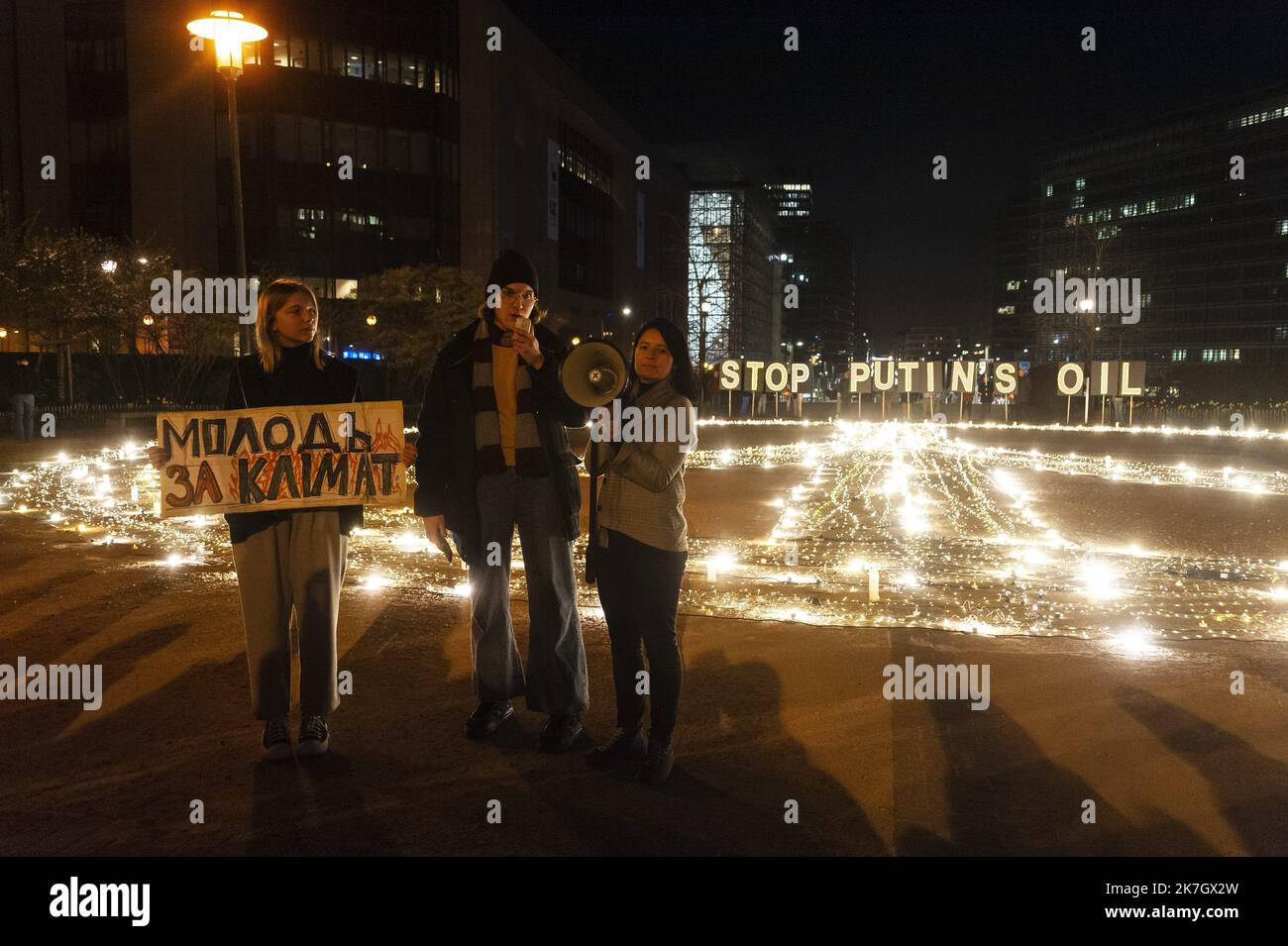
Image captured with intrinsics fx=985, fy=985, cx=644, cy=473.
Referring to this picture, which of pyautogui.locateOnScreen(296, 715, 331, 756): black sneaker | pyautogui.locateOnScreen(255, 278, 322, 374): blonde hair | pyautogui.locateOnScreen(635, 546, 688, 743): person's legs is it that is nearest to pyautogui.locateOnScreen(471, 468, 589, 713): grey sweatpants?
pyautogui.locateOnScreen(635, 546, 688, 743): person's legs

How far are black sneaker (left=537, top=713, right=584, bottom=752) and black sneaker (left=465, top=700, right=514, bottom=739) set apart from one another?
254mm

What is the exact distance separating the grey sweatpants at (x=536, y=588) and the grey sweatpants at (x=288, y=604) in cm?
66

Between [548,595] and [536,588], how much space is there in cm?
6

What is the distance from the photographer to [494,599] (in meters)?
4.46

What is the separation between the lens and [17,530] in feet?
33.4

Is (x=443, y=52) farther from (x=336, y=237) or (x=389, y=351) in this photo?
(x=389, y=351)

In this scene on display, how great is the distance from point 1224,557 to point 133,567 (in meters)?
9.81

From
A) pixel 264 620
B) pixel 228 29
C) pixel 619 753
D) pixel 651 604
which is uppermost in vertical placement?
pixel 228 29

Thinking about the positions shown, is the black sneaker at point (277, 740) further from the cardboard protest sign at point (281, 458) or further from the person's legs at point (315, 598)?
the cardboard protest sign at point (281, 458)

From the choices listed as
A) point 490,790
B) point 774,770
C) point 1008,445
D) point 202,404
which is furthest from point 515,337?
point 202,404

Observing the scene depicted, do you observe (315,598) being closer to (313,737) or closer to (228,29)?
(313,737)

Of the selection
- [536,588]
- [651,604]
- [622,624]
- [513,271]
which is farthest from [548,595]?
[513,271]

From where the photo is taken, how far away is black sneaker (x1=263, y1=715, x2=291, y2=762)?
427cm

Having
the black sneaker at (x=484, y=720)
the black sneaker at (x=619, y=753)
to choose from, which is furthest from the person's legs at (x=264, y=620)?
the black sneaker at (x=619, y=753)
